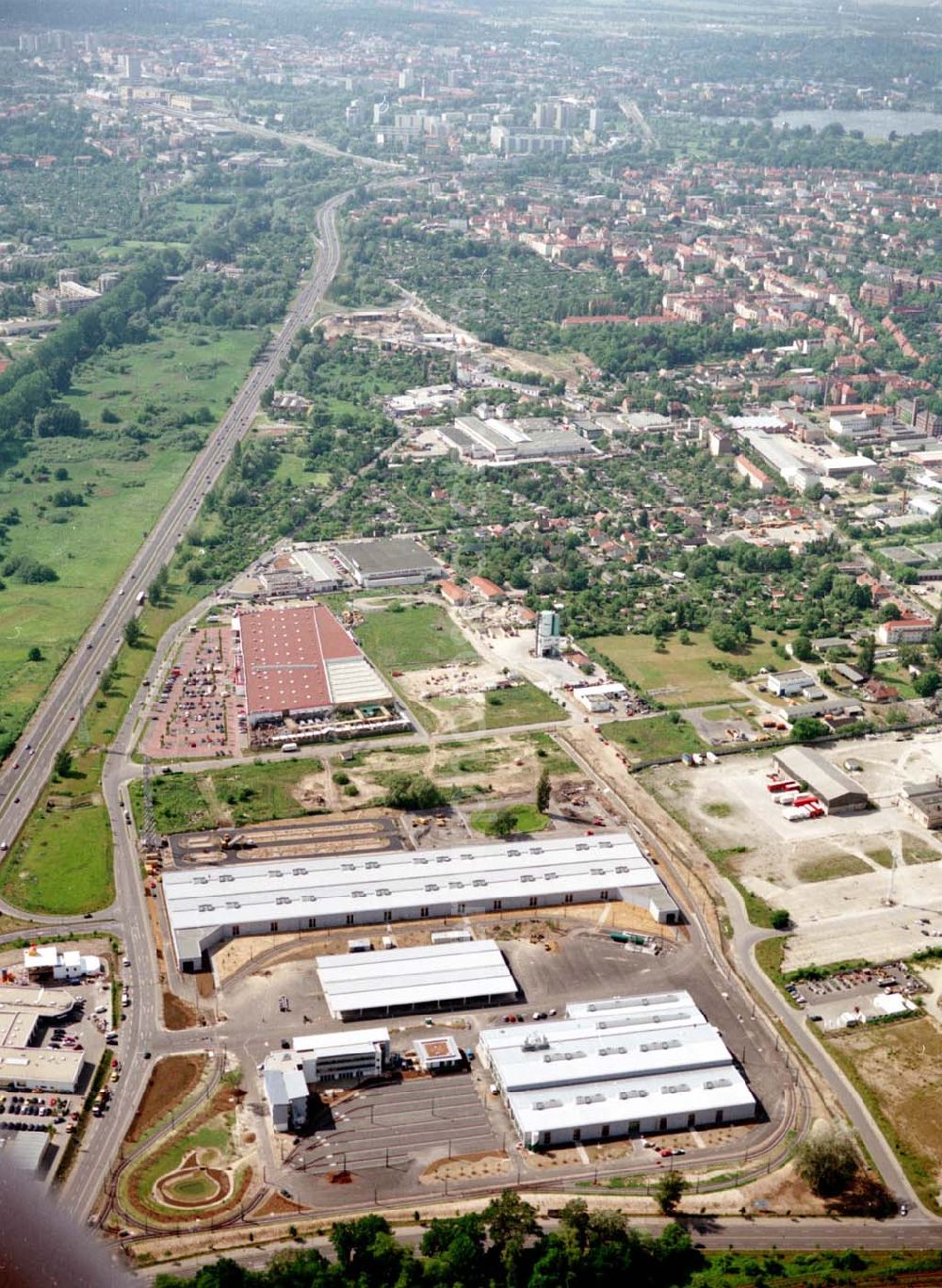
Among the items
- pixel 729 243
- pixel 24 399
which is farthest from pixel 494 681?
pixel 729 243

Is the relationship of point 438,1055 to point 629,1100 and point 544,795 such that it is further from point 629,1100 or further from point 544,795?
point 544,795

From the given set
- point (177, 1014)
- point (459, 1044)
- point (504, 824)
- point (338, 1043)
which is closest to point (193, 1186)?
point (338, 1043)

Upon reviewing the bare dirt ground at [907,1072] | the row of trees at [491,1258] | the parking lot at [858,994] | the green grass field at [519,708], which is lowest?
the green grass field at [519,708]

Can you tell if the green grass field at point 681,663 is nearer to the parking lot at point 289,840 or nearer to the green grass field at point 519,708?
the green grass field at point 519,708

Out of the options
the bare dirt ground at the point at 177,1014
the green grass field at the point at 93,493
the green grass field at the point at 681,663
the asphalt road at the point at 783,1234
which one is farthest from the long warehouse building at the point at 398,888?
the green grass field at the point at 93,493

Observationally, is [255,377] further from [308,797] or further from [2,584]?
[308,797]

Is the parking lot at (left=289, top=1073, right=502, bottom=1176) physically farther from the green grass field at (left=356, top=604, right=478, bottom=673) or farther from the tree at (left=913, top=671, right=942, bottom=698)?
the tree at (left=913, top=671, right=942, bottom=698)

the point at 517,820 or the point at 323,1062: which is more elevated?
the point at 323,1062
